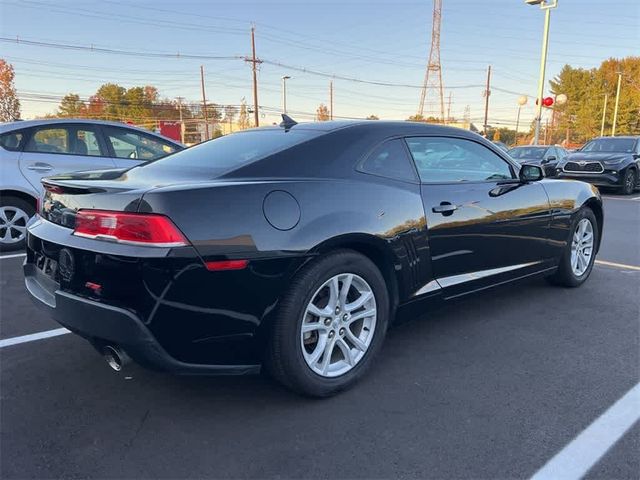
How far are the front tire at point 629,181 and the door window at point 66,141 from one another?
1247cm

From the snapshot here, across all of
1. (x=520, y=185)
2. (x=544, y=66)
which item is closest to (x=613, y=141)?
(x=544, y=66)

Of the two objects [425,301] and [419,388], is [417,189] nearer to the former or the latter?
[425,301]

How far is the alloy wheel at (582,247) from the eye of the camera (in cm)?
457

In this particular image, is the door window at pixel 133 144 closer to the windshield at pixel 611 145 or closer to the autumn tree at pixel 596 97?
the windshield at pixel 611 145

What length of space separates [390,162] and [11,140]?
4.79 m

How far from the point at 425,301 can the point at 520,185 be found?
1.37 meters

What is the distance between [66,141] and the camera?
19.9 ft

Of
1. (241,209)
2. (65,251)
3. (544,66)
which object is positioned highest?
(544,66)

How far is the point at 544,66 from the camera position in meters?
19.8

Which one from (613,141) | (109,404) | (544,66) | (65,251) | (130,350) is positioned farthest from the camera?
(544,66)

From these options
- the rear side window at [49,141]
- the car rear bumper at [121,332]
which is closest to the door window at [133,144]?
the rear side window at [49,141]

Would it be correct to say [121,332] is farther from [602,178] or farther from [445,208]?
[602,178]

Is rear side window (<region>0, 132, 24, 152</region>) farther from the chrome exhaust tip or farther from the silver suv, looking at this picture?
the chrome exhaust tip

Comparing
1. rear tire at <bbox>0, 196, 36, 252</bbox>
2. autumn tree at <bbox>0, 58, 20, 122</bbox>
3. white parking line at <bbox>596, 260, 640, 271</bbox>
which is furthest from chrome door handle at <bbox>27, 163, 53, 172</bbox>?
autumn tree at <bbox>0, 58, 20, 122</bbox>
